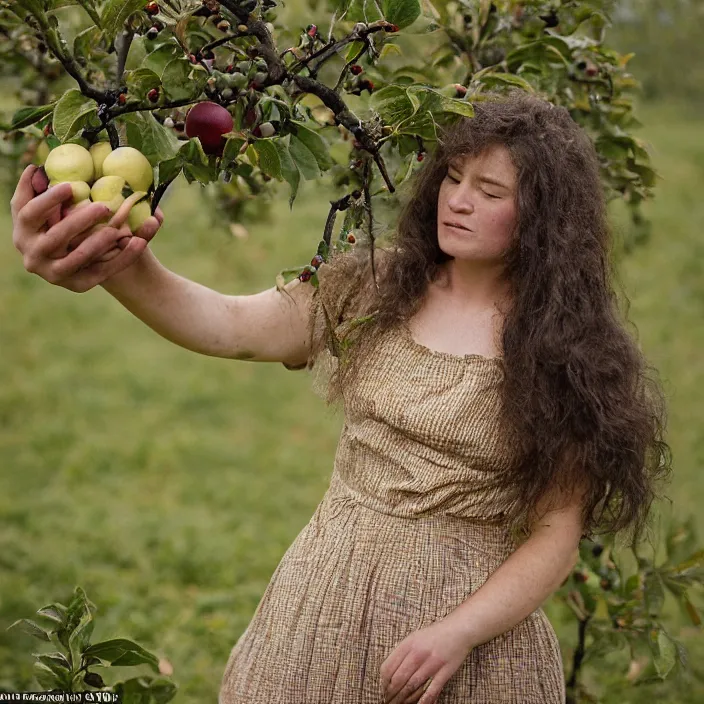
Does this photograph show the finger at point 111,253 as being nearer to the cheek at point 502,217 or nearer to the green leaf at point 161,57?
the green leaf at point 161,57

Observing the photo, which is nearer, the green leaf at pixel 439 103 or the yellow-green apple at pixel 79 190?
the yellow-green apple at pixel 79 190

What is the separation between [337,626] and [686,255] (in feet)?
22.1

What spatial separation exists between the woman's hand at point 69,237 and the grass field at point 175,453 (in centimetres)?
94

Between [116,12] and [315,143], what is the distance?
282mm

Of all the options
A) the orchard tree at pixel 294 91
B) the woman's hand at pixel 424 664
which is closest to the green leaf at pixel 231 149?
the orchard tree at pixel 294 91

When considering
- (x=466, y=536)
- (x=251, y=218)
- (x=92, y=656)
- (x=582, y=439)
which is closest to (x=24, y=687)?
(x=92, y=656)

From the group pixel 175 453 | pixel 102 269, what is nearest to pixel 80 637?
pixel 102 269

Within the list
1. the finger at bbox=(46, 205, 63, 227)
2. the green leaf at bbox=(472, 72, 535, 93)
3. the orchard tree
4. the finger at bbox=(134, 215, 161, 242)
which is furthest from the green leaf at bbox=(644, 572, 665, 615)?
the finger at bbox=(46, 205, 63, 227)

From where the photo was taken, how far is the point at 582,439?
4.72 feet

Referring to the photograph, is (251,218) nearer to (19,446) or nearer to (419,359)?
(419,359)

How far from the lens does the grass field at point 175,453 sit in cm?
321

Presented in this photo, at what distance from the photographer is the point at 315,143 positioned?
1214mm

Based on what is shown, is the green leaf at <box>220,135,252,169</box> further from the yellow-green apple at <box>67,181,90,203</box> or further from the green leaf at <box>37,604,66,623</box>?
the green leaf at <box>37,604,66,623</box>

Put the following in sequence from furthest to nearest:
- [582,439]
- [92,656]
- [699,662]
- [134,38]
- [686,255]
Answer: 1. [686,255]
2. [699,662]
3. [92,656]
4. [582,439]
5. [134,38]
